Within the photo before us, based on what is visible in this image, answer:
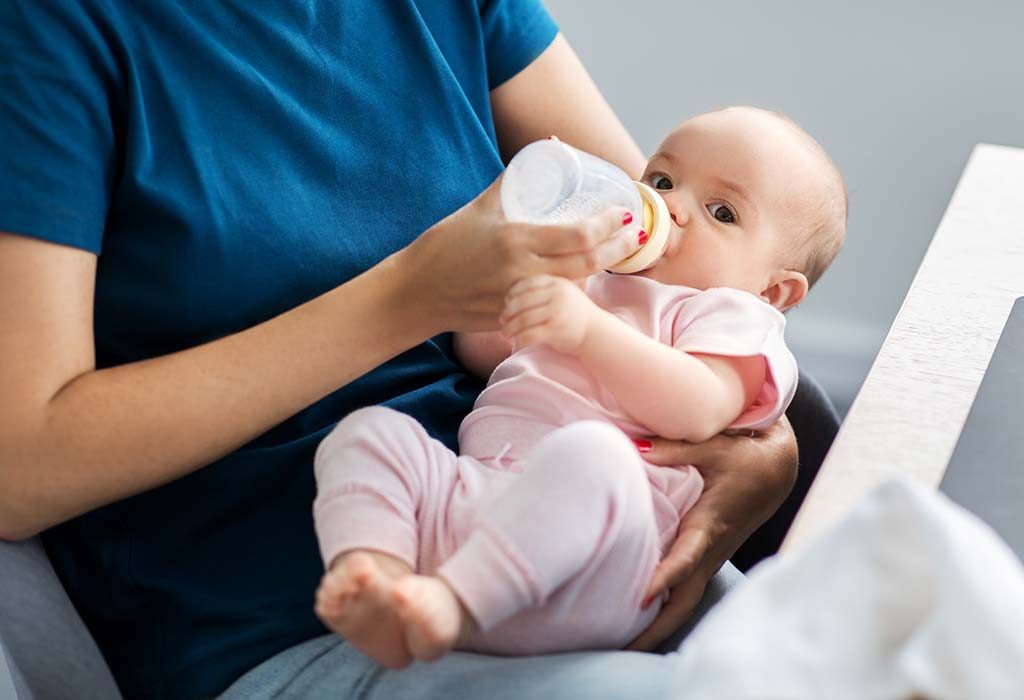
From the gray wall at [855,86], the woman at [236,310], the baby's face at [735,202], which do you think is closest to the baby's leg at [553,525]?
the woman at [236,310]

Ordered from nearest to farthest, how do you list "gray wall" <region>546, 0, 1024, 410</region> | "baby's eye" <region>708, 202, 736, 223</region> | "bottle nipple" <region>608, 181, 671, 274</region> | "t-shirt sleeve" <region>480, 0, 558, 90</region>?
1. "bottle nipple" <region>608, 181, 671, 274</region>
2. "baby's eye" <region>708, 202, 736, 223</region>
3. "t-shirt sleeve" <region>480, 0, 558, 90</region>
4. "gray wall" <region>546, 0, 1024, 410</region>

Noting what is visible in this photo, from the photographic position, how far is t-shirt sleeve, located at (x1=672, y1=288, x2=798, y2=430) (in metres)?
1.18

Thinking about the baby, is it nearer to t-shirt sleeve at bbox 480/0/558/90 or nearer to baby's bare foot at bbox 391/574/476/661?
baby's bare foot at bbox 391/574/476/661

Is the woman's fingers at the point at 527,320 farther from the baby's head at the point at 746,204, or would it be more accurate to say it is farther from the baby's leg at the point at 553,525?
the baby's head at the point at 746,204

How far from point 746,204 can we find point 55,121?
0.68 meters

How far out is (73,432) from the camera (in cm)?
107

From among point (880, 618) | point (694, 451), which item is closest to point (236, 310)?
point (694, 451)

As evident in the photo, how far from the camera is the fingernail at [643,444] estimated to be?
118cm

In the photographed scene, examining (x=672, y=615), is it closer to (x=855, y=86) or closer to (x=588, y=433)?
(x=588, y=433)

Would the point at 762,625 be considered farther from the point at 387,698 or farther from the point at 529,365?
the point at 529,365

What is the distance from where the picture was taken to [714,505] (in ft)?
3.98

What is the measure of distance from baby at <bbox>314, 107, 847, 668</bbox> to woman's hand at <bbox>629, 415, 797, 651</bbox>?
2 cm

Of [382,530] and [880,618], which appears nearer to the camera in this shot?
[880,618]

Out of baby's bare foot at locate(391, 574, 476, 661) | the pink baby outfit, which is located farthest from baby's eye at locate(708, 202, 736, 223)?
baby's bare foot at locate(391, 574, 476, 661)
